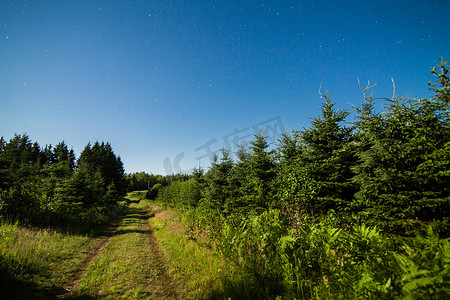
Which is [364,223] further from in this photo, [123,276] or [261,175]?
[123,276]

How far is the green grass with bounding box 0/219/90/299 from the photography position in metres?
4.31

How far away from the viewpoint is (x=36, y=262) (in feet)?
18.7

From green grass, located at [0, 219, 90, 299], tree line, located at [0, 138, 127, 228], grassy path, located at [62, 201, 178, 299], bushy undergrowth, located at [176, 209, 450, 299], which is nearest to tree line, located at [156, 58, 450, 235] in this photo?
bushy undergrowth, located at [176, 209, 450, 299]

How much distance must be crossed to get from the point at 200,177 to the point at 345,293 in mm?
17031

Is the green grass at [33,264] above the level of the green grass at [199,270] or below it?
Result: above

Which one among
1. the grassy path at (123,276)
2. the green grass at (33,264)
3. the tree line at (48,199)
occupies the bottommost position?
the grassy path at (123,276)

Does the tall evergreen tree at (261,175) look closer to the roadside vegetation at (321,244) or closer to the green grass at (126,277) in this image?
the roadside vegetation at (321,244)

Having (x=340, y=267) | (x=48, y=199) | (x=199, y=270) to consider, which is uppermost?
(x=48, y=199)

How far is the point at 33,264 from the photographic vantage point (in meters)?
5.55

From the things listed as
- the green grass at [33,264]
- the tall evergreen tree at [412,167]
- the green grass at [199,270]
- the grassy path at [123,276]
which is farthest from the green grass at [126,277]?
the tall evergreen tree at [412,167]

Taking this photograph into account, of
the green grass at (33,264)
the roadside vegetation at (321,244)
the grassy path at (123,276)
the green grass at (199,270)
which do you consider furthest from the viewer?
the grassy path at (123,276)

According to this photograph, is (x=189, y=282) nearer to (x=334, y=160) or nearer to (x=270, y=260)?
(x=270, y=260)

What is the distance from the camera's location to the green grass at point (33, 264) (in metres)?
4.31

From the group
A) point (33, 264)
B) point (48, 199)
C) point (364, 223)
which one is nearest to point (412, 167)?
point (364, 223)
